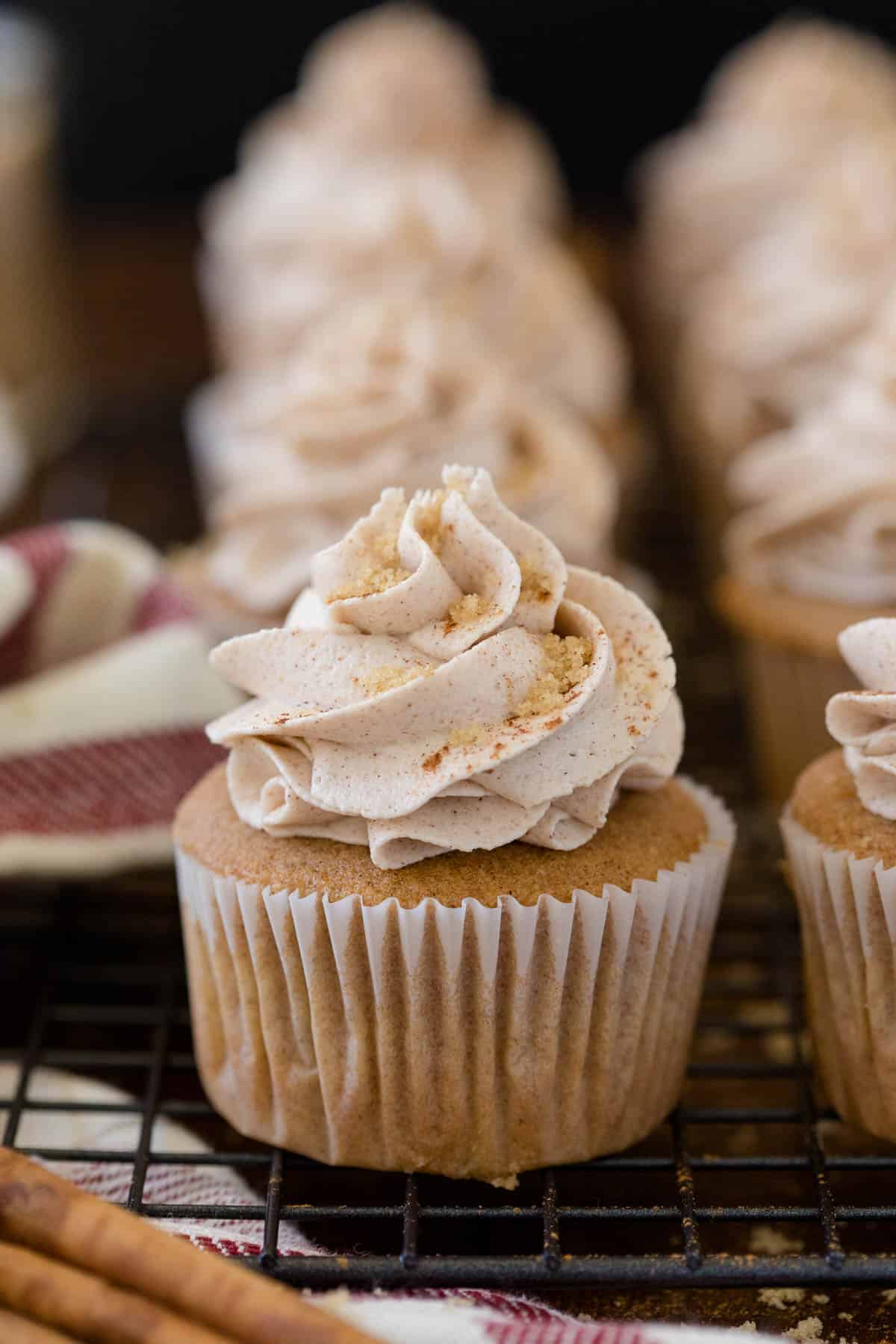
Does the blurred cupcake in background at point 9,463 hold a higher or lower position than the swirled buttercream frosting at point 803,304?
lower

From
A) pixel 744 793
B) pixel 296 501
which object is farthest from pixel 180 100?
pixel 744 793

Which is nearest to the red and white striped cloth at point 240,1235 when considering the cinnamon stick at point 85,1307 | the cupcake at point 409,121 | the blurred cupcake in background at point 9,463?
the cinnamon stick at point 85,1307

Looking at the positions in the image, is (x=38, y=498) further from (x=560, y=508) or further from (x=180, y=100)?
(x=180, y=100)

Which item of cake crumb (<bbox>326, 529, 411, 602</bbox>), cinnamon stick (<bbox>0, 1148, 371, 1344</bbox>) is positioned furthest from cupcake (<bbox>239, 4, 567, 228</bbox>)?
cinnamon stick (<bbox>0, 1148, 371, 1344</bbox>)

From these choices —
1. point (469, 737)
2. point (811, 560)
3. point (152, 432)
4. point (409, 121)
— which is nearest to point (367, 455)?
point (811, 560)

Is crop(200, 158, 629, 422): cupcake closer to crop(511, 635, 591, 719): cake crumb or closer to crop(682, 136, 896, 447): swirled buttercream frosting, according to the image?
crop(682, 136, 896, 447): swirled buttercream frosting

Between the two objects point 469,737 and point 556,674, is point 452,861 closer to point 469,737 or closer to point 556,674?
point 469,737

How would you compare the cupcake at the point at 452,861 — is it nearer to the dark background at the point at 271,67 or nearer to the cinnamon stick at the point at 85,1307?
the cinnamon stick at the point at 85,1307
